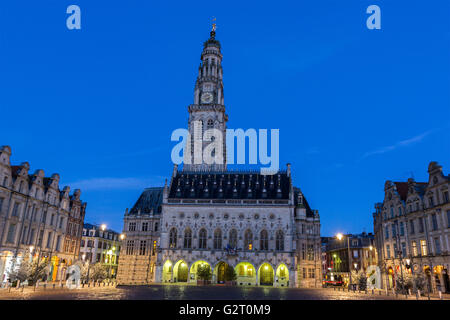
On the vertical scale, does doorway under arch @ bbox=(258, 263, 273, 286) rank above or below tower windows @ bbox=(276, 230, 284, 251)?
below

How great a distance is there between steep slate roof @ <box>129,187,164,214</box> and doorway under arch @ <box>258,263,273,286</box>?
25893 mm

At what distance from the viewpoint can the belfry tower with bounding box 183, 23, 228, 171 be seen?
84250 mm

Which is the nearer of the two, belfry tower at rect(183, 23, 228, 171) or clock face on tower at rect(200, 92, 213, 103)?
belfry tower at rect(183, 23, 228, 171)

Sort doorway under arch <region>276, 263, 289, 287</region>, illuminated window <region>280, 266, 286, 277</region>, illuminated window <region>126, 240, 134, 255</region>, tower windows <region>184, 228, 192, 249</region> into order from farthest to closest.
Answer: illuminated window <region>126, 240, 134, 255</region> → tower windows <region>184, 228, 192, 249</region> → illuminated window <region>280, 266, 286, 277</region> → doorway under arch <region>276, 263, 289, 287</region>

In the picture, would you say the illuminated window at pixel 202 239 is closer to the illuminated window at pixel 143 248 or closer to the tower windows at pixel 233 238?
the tower windows at pixel 233 238

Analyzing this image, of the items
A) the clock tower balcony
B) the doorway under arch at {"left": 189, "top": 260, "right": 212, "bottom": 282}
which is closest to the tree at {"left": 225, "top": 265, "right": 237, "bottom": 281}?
the doorway under arch at {"left": 189, "top": 260, "right": 212, "bottom": 282}

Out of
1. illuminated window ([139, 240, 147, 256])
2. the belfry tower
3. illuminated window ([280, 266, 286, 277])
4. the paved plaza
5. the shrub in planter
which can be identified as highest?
the belfry tower

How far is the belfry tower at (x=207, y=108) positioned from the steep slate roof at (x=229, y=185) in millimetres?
11059

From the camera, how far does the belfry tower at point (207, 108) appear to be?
84.2 metres

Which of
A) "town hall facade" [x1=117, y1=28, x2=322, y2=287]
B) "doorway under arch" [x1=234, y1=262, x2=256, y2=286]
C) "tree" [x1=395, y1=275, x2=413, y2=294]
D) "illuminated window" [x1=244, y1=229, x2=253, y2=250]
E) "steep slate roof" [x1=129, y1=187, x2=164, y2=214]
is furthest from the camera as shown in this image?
"steep slate roof" [x1=129, y1=187, x2=164, y2=214]

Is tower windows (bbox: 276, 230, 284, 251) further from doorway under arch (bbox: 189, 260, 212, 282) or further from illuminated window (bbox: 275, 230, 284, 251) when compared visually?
doorway under arch (bbox: 189, 260, 212, 282)

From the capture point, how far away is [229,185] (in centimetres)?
6919

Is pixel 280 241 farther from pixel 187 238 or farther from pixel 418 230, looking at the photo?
pixel 418 230
